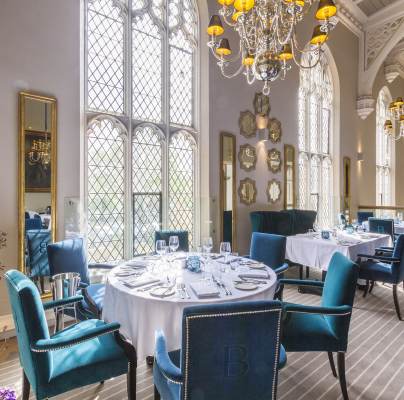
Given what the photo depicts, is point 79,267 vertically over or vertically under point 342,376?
over

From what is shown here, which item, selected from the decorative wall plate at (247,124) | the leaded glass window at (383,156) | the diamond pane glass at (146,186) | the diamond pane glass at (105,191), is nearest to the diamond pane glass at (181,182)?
the diamond pane glass at (146,186)

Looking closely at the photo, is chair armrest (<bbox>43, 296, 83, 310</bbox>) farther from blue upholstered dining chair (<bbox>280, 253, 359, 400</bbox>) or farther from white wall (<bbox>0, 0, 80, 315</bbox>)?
blue upholstered dining chair (<bbox>280, 253, 359, 400</bbox>)

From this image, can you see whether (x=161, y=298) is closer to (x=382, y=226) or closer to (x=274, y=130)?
(x=274, y=130)

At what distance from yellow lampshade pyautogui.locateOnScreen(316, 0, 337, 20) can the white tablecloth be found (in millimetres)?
2538

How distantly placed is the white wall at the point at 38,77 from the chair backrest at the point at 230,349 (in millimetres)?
2464

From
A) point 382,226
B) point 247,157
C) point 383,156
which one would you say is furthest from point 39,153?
point 383,156

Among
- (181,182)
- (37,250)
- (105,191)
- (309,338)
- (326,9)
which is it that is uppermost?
(326,9)

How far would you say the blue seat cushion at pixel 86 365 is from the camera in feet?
5.10

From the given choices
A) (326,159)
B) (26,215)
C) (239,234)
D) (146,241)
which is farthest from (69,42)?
(326,159)

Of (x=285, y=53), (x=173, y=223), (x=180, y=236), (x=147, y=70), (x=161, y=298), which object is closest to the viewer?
(x=161, y=298)

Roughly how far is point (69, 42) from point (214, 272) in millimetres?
2843

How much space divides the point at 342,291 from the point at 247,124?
12.5ft

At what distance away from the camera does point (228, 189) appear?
5004 mm

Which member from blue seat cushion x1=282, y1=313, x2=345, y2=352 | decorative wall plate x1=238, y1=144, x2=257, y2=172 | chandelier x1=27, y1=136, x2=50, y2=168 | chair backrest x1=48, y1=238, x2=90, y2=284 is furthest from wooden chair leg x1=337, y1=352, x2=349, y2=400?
decorative wall plate x1=238, y1=144, x2=257, y2=172
